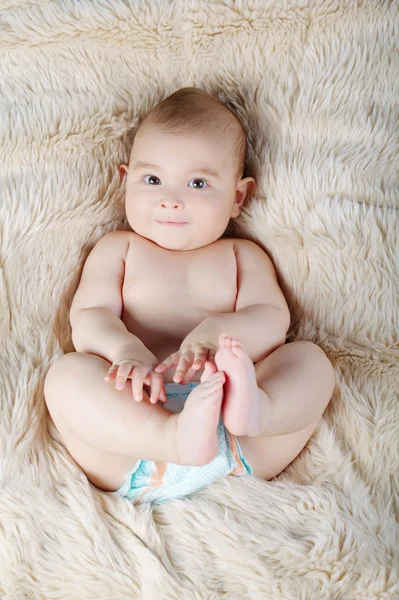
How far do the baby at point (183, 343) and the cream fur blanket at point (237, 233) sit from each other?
0.17 feet

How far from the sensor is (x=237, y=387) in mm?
1133

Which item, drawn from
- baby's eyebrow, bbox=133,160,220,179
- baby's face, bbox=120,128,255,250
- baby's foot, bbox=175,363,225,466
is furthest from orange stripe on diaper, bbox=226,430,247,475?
baby's eyebrow, bbox=133,160,220,179

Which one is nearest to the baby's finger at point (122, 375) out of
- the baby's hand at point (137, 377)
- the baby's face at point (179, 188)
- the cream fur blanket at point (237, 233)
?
the baby's hand at point (137, 377)

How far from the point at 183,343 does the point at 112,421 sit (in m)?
0.20

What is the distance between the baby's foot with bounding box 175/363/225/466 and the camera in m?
1.12

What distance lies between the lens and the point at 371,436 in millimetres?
1326

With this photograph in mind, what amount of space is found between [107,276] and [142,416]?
38 centimetres

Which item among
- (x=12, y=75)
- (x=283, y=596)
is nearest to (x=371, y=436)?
(x=283, y=596)

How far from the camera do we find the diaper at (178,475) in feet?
4.17

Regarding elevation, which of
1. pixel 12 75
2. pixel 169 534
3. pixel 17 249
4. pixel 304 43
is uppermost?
pixel 304 43

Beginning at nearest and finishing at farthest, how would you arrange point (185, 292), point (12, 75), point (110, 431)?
1. point (110, 431)
2. point (185, 292)
3. point (12, 75)

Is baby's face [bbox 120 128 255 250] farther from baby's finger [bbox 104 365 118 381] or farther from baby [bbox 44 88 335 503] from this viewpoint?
baby's finger [bbox 104 365 118 381]

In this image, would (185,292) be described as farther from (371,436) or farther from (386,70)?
(386,70)

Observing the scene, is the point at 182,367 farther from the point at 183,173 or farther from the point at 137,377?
the point at 183,173
